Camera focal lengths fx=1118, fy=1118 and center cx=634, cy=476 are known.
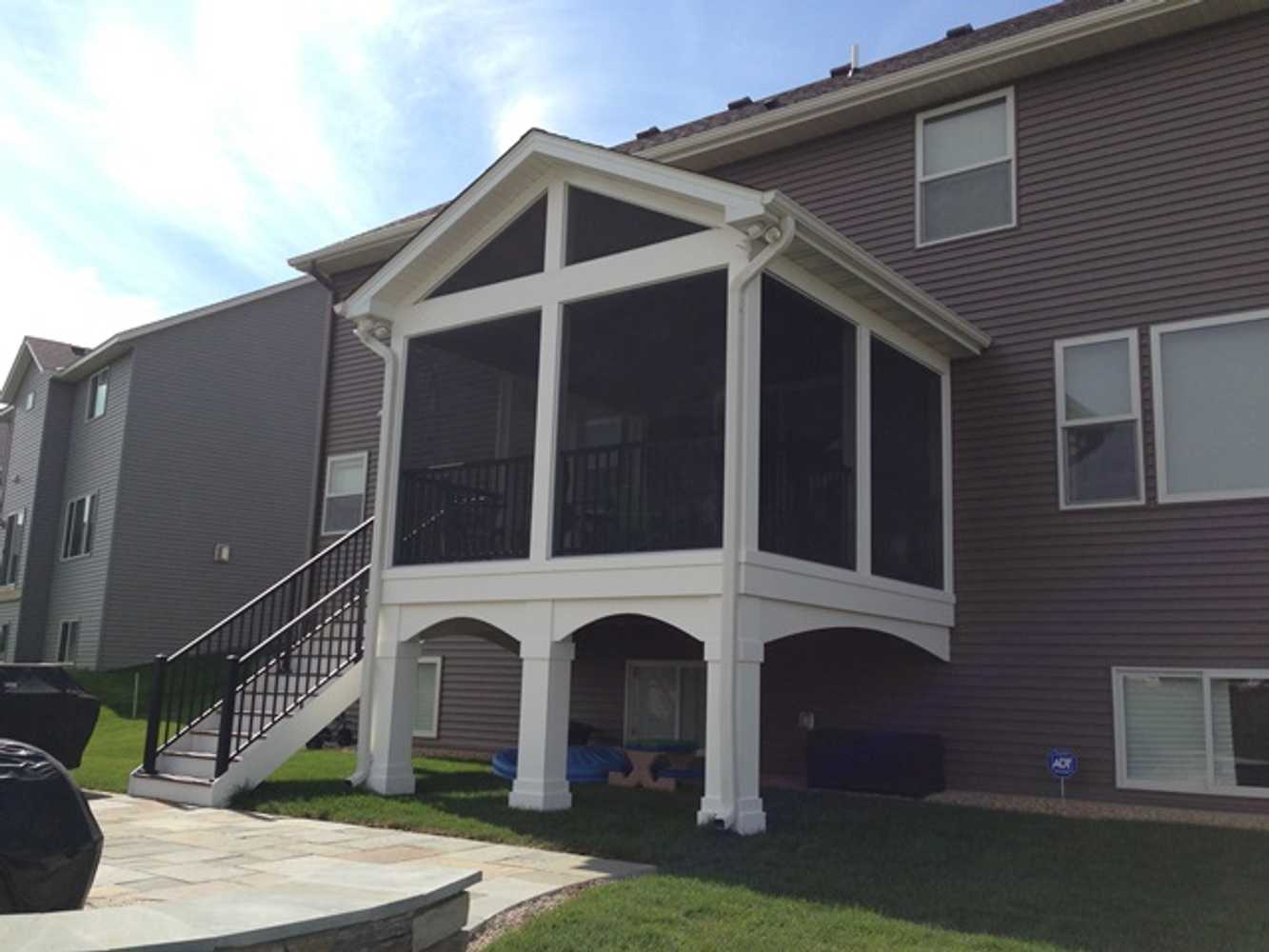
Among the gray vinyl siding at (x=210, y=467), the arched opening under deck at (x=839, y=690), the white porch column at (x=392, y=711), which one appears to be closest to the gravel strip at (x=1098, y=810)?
the arched opening under deck at (x=839, y=690)

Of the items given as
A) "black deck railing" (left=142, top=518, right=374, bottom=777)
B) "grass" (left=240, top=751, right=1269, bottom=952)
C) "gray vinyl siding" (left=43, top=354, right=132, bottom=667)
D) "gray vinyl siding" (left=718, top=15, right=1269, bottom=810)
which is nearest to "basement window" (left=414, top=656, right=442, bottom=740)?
"black deck railing" (left=142, top=518, right=374, bottom=777)

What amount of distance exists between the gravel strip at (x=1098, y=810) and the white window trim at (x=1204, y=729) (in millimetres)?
148

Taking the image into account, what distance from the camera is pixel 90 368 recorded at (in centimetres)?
2203

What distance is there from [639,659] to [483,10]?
6129 mm

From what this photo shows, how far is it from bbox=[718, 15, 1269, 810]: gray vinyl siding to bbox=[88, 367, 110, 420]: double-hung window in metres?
16.5

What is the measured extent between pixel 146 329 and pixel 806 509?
16178mm

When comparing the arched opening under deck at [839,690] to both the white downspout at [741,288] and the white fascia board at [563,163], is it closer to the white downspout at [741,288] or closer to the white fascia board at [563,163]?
the white downspout at [741,288]

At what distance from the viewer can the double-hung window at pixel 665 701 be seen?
10789 mm

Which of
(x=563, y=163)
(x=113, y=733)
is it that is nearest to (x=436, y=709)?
(x=113, y=733)

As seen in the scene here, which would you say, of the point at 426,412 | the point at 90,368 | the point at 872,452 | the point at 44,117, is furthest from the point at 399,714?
the point at 90,368

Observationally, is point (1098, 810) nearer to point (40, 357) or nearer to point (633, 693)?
point (633, 693)

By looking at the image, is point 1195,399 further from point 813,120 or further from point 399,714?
point 399,714

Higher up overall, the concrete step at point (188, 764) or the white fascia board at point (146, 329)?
the white fascia board at point (146, 329)

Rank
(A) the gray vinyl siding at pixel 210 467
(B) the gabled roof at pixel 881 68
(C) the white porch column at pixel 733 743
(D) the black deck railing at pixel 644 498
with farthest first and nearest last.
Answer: (A) the gray vinyl siding at pixel 210 467 → (B) the gabled roof at pixel 881 68 → (D) the black deck railing at pixel 644 498 → (C) the white porch column at pixel 733 743
